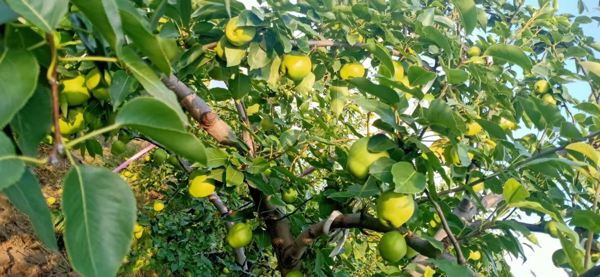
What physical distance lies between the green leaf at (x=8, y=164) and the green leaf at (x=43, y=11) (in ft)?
0.35

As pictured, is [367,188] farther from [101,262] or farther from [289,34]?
[101,262]

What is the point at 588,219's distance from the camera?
784 millimetres

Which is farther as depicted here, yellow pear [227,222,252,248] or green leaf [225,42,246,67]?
yellow pear [227,222,252,248]

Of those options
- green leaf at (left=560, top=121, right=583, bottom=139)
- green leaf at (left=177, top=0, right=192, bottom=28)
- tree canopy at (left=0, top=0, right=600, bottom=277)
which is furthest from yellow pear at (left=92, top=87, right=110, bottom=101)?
green leaf at (left=560, top=121, right=583, bottom=139)

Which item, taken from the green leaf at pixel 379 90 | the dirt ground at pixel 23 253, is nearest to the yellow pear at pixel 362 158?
the green leaf at pixel 379 90

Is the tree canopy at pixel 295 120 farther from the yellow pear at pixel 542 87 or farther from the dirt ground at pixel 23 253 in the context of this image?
the dirt ground at pixel 23 253

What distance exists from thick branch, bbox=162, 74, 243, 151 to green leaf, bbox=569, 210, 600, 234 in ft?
3.04

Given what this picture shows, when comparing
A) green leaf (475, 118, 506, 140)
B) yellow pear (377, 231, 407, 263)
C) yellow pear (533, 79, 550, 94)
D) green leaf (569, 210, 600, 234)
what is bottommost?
yellow pear (377, 231, 407, 263)

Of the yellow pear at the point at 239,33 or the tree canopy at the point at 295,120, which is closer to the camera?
the tree canopy at the point at 295,120

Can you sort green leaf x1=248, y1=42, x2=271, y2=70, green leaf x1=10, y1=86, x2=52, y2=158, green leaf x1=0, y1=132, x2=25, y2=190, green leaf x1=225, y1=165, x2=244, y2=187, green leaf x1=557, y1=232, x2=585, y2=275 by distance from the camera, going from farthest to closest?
1. green leaf x1=225, y1=165, x2=244, y2=187
2. green leaf x1=248, y1=42, x2=271, y2=70
3. green leaf x1=557, y1=232, x2=585, y2=275
4. green leaf x1=10, y1=86, x2=52, y2=158
5. green leaf x1=0, y1=132, x2=25, y2=190

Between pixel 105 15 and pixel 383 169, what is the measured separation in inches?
23.4

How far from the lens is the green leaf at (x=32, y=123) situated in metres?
0.46

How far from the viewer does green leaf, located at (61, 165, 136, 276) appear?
14.1 inches

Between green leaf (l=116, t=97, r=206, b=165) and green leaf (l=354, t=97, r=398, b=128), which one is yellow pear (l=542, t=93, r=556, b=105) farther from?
green leaf (l=116, t=97, r=206, b=165)
